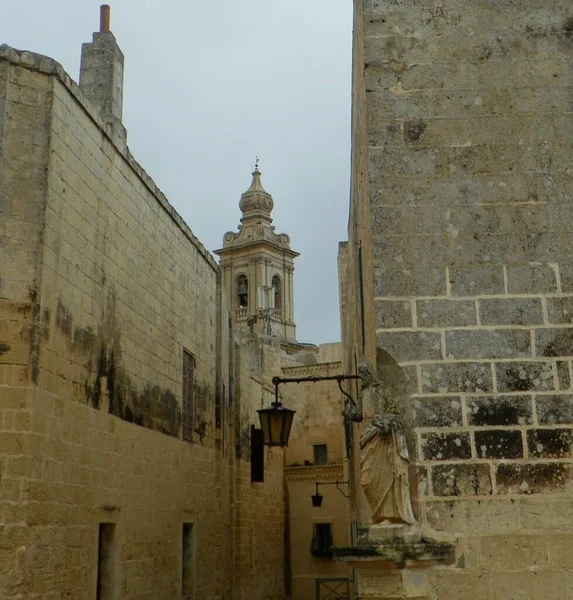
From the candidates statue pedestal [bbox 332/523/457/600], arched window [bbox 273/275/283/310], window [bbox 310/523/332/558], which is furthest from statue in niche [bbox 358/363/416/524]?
arched window [bbox 273/275/283/310]

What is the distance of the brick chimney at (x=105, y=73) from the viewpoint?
10.9m

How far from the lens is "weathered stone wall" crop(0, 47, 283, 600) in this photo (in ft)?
24.8

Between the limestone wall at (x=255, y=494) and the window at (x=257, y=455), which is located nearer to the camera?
the limestone wall at (x=255, y=494)

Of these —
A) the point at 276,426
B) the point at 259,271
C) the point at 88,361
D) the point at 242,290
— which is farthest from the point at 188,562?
the point at 242,290

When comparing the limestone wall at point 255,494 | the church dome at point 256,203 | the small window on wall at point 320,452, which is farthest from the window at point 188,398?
the church dome at point 256,203

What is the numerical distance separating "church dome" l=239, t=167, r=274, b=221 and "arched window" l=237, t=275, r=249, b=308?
12.9ft

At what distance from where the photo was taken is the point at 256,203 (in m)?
48.2

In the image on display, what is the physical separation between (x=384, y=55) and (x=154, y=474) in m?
6.94

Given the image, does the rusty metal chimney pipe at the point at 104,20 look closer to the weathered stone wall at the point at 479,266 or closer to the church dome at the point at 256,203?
the weathered stone wall at the point at 479,266

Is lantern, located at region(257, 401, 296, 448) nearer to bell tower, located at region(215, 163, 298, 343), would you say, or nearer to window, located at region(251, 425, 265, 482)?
window, located at region(251, 425, 265, 482)

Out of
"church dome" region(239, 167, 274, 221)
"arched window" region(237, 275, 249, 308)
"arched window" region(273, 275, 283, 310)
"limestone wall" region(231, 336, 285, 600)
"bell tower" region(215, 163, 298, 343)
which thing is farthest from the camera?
"church dome" region(239, 167, 274, 221)

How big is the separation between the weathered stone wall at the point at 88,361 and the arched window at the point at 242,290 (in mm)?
32615

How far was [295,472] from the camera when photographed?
2095cm

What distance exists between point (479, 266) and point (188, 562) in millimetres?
8515
